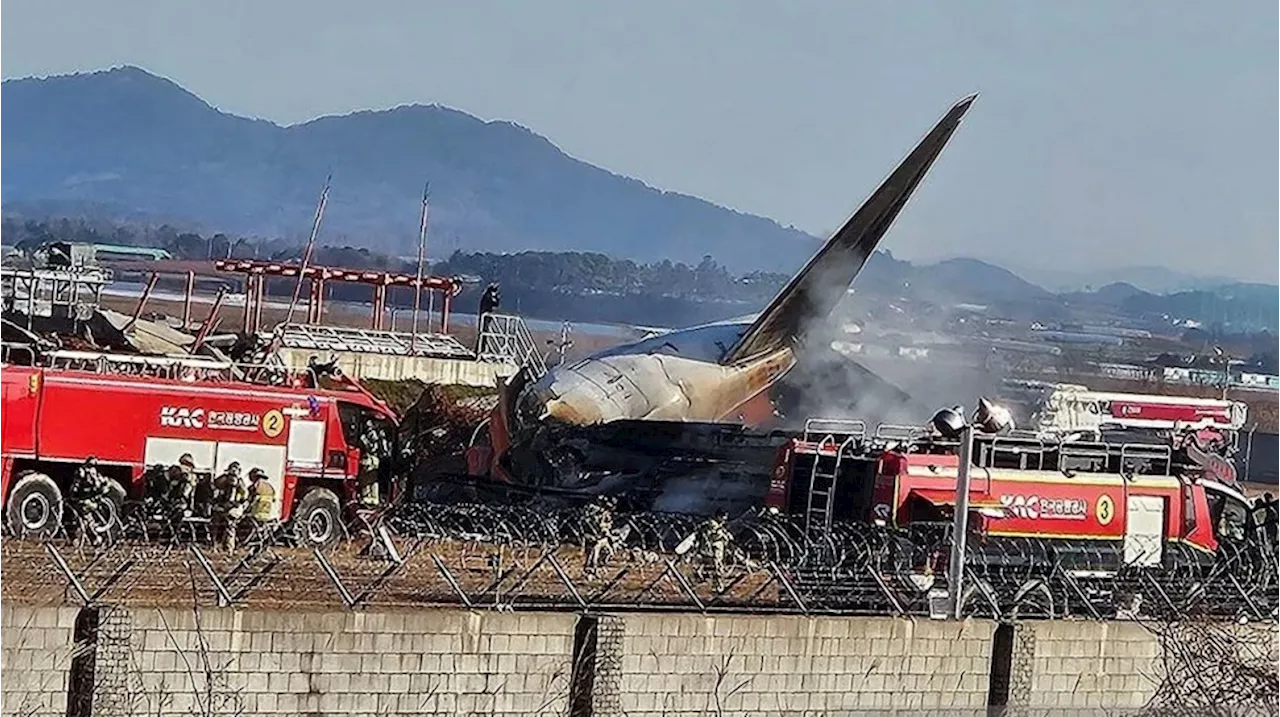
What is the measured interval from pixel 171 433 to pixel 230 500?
1398mm

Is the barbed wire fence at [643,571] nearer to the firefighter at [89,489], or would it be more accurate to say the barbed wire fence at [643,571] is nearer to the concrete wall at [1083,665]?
the concrete wall at [1083,665]

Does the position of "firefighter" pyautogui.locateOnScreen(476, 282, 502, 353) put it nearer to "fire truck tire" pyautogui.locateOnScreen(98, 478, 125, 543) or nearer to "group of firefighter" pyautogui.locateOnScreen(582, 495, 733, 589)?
"group of firefighter" pyautogui.locateOnScreen(582, 495, 733, 589)

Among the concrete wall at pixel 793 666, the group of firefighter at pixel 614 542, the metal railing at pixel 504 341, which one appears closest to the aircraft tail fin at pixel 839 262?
the metal railing at pixel 504 341

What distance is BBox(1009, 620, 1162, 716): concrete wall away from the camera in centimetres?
2339

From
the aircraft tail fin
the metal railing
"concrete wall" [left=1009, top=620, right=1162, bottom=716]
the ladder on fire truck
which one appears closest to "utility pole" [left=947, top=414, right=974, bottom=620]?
"concrete wall" [left=1009, top=620, right=1162, bottom=716]

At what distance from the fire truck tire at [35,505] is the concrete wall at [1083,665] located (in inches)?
565

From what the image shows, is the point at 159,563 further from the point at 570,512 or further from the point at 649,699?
the point at 570,512

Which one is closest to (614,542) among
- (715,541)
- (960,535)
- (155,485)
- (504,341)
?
(715,541)

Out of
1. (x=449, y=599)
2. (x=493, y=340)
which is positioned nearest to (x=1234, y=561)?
(x=449, y=599)

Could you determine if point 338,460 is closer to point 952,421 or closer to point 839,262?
point 952,421

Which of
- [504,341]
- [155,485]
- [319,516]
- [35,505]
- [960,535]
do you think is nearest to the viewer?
[960,535]

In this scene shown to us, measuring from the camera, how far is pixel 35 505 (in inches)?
1275

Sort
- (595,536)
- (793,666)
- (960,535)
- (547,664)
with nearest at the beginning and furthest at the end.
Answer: (547,664) < (793,666) < (960,535) < (595,536)

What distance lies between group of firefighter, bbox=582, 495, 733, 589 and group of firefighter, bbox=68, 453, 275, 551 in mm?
4805
